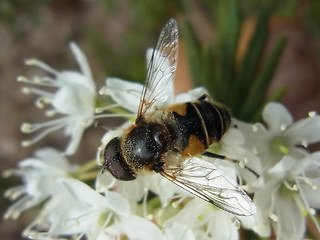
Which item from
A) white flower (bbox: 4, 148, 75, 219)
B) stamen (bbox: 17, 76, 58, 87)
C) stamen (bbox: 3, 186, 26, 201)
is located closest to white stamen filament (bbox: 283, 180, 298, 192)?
white flower (bbox: 4, 148, 75, 219)

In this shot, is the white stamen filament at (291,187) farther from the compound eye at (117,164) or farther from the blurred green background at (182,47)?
the compound eye at (117,164)

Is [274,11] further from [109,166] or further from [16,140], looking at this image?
[16,140]

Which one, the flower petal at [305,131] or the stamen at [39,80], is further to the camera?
the stamen at [39,80]

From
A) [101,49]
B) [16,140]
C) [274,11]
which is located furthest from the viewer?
[16,140]

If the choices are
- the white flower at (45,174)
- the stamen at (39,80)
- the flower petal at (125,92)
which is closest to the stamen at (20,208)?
the white flower at (45,174)

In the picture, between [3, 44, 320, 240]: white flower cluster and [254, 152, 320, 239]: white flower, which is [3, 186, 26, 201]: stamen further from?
[254, 152, 320, 239]: white flower

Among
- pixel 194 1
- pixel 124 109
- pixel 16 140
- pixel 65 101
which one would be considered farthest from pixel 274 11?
pixel 16 140

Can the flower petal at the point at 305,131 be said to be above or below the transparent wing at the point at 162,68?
below
